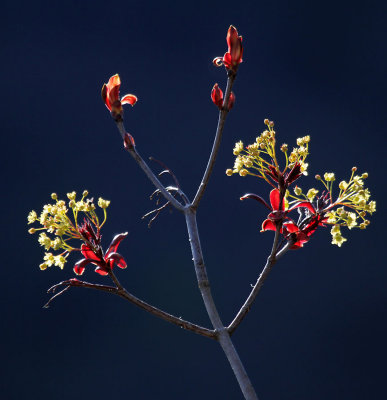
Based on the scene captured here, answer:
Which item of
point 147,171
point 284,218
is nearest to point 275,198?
point 284,218

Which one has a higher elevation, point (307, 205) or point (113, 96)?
point (113, 96)

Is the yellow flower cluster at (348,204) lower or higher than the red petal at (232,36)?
lower

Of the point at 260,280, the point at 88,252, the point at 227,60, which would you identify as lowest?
the point at 260,280

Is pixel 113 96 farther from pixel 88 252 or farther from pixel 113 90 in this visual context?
pixel 88 252

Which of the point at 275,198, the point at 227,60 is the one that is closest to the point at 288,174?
the point at 275,198

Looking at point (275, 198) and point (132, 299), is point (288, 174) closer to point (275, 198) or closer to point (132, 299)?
point (275, 198)

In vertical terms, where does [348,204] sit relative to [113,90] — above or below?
below

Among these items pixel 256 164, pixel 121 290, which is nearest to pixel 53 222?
pixel 121 290

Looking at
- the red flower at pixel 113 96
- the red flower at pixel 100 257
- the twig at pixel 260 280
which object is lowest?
the twig at pixel 260 280

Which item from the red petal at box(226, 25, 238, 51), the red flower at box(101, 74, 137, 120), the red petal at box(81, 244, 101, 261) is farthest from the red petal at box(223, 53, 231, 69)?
the red petal at box(81, 244, 101, 261)

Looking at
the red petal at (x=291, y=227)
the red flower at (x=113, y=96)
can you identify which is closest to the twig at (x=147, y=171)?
the red flower at (x=113, y=96)

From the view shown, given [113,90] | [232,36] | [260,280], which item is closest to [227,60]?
[232,36]

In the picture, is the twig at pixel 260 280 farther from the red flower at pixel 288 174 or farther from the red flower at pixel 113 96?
the red flower at pixel 113 96
